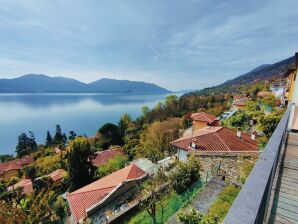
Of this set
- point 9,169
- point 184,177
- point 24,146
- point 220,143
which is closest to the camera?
point 184,177

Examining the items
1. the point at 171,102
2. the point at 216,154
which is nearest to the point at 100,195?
the point at 216,154

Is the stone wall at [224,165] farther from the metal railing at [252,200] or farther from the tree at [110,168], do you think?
the tree at [110,168]

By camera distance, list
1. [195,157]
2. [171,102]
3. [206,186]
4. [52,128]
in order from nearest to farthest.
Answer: [206,186]
[195,157]
[171,102]
[52,128]

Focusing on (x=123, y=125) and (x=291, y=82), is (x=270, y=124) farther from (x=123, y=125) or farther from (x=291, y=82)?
(x=123, y=125)

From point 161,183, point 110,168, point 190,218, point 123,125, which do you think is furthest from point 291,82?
point 123,125

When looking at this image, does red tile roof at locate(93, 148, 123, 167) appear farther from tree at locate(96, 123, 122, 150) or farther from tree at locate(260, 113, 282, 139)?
tree at locate(260, 113, 282, 139)

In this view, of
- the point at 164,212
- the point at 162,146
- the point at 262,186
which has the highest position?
the point at 262,186

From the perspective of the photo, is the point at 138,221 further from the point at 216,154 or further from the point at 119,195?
the point at 216,154
